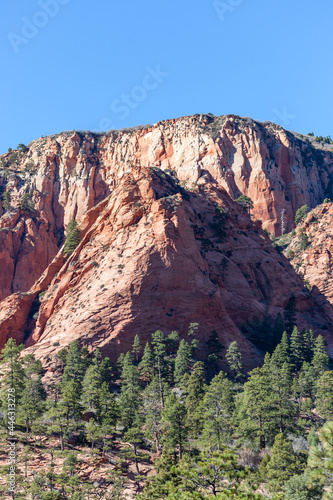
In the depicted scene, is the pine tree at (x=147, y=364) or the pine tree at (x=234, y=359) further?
the pine tree at (x=234, y=359)

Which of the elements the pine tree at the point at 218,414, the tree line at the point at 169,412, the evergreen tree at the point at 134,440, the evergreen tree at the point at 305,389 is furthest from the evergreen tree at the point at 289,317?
the evergreen tree at the point at 134,440

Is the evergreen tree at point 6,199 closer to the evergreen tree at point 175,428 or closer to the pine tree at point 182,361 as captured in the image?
the pine tree at point 182,361

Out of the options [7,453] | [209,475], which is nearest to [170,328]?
[7,453]

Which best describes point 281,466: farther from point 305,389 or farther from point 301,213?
point 301,213

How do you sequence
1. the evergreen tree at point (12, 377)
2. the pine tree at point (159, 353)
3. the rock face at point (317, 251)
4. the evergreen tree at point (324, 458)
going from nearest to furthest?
1. the evergreen tree at point (324, 458)
2. the evergreen tree at point (12, 377)
3. the pine tree at point (159, 353)
4. the rock face at point (317, 251)

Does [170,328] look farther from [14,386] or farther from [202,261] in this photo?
[14,386]

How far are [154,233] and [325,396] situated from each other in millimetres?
37010

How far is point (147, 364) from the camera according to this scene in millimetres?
65812

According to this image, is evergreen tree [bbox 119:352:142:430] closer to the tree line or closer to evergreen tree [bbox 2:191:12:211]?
the tree line

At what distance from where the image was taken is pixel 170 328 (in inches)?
2943

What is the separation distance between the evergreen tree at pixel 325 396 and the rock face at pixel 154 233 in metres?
15.0

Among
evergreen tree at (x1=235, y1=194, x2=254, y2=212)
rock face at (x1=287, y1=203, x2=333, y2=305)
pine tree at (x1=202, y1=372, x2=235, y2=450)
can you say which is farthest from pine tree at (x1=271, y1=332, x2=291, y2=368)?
evergreen tree at (x1=235, y1=194, x2=254, y2=212)

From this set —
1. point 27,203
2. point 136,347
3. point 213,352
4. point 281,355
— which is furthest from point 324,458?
point 27,203

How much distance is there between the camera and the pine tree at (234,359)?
7031cm
